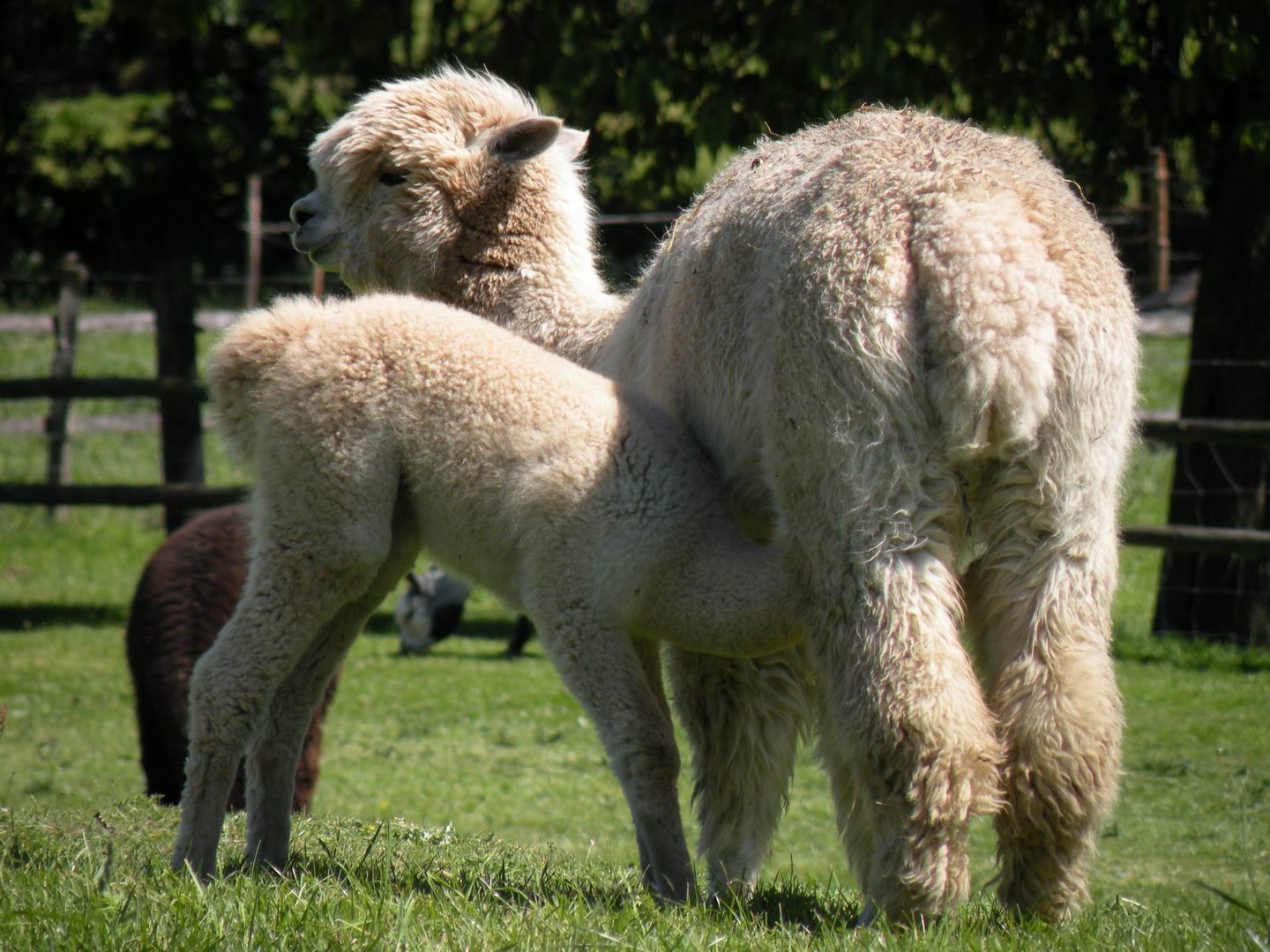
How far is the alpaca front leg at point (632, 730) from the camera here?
3.56 metres

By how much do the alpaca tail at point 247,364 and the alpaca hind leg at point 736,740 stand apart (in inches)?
53.8

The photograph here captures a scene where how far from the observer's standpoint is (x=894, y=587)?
3.30 meters

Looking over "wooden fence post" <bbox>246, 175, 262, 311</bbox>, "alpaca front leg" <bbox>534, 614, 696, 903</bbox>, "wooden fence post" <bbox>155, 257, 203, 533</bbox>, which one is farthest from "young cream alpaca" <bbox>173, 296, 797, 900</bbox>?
"wooden fence post" <bbox>246, 175, 262, 311</bbox>

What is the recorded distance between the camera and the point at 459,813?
737 centimetres

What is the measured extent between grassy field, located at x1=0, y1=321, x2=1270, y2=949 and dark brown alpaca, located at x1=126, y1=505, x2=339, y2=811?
0.36 metres

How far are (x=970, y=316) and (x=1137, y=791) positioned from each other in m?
4.46

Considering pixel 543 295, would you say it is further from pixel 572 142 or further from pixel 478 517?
pixel 478 517

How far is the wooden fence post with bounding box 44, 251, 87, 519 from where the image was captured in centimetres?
1405

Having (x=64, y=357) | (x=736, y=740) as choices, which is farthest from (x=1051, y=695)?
(x=64, y=357)

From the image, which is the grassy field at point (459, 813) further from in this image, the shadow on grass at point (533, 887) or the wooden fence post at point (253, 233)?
the wooden fence post at point (253, 233)

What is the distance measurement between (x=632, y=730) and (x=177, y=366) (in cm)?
948

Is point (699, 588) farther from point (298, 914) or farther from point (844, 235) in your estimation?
point (298, 914)

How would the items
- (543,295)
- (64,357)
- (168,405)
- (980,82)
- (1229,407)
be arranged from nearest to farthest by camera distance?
(543,295) → (980,82) → (1229,407) → (168,405) → (64,357)

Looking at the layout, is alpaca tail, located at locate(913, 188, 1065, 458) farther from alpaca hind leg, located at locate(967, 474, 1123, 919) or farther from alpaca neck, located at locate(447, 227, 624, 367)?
alpaca neck, located at locate(447, 227, 624, 367)
